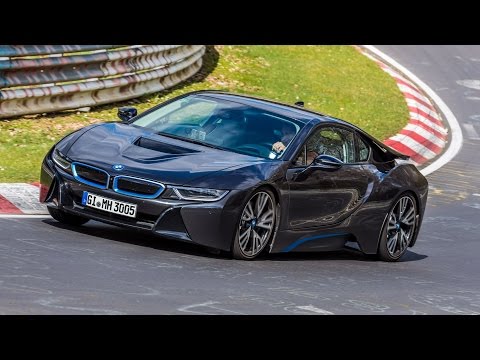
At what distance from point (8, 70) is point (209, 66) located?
23.0 feet

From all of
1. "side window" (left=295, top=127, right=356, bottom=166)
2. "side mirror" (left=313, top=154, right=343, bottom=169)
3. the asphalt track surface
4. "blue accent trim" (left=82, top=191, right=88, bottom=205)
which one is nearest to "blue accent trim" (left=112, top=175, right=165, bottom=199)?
"blue accent trim" (left=82, top=191, right=88, bottom=205)

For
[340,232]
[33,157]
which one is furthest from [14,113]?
[340,232]

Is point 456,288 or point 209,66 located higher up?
point 209,66

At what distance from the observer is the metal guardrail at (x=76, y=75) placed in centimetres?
1677

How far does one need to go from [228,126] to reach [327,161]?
3.08 ft

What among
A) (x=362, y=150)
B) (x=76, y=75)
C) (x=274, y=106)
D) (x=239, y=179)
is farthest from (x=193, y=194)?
(x=76, y=75)

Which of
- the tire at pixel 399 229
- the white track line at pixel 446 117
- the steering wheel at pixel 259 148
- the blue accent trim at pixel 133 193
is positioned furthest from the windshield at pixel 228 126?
the white track line at pixel 446 117

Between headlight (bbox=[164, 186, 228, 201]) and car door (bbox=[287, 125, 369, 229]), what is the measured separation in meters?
0.99

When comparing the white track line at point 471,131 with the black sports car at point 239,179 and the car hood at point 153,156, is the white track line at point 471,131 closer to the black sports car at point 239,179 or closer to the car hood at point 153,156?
the black sports car at point 239,179

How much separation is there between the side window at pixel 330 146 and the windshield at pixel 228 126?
0.60 feet

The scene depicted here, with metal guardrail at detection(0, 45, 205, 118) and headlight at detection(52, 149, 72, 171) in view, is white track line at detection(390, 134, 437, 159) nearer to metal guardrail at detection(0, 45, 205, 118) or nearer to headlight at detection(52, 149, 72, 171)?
metal guardrail at detection(0, 45, 205, 118)

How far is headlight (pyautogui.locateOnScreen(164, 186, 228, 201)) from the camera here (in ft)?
34.6
